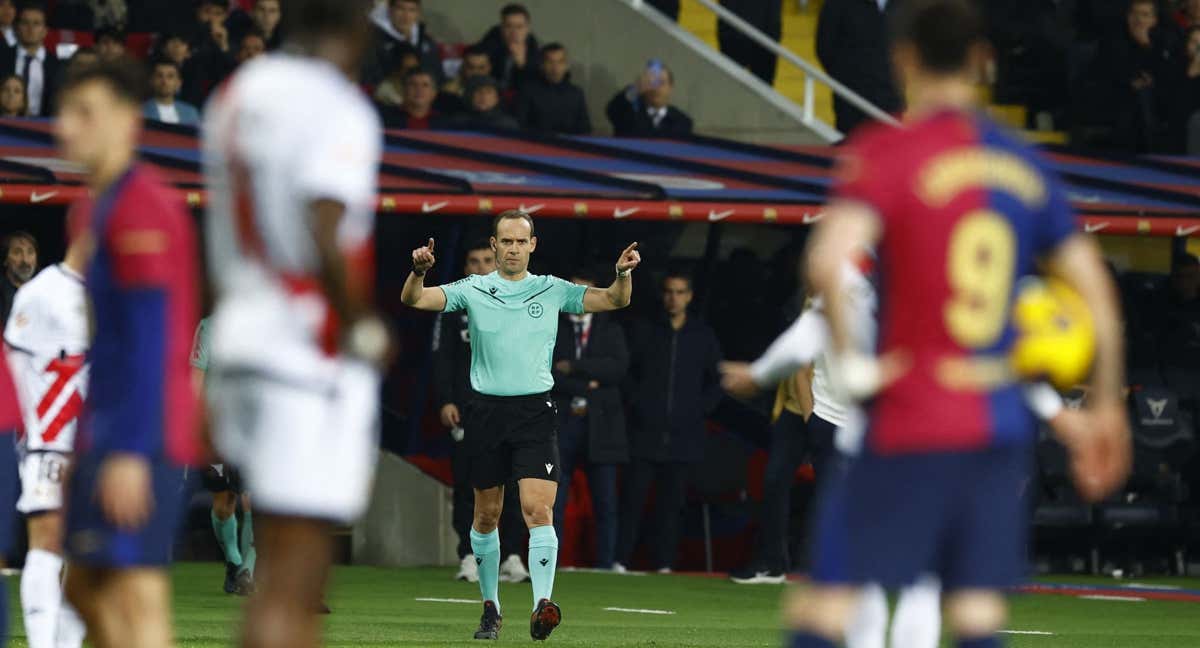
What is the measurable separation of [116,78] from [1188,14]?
61.0ft

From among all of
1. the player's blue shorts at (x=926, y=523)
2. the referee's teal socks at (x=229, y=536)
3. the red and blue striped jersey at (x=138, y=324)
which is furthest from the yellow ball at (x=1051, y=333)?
the referee's teal socks at (x=229, y=536)

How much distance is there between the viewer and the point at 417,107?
20188mm

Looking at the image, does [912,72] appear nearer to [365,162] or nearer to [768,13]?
[365,162]

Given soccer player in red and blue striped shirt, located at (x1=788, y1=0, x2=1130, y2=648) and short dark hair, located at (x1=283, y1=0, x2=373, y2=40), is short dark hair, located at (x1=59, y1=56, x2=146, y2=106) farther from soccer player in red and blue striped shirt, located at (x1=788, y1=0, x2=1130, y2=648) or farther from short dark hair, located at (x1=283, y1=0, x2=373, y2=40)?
soccer player in red and blue striped shirt, located at (x1=788, y1=0, x2=1130, y2=648)

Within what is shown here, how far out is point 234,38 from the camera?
20375mm

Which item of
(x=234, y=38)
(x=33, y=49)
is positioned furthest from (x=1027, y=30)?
(x=33, y=49)

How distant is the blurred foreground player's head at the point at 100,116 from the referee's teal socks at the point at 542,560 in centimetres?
626

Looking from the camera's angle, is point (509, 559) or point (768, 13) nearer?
point (509, 559)

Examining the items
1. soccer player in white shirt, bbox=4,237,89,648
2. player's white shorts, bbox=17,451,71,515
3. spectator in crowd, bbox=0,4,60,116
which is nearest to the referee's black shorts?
soccer player in white shirt, bbox=4,237,89,648

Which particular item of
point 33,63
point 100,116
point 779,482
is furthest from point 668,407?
point 100,116

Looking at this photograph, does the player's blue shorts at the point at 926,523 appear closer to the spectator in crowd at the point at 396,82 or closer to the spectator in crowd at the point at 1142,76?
the spectator in crowd at the point at 396,82

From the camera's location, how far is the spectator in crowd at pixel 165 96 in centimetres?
1894

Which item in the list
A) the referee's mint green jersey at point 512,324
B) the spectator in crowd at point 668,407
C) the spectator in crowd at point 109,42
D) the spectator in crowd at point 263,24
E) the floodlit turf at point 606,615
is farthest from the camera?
the spectator in crowd at point 263,24

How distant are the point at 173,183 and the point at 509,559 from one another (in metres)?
3.66
